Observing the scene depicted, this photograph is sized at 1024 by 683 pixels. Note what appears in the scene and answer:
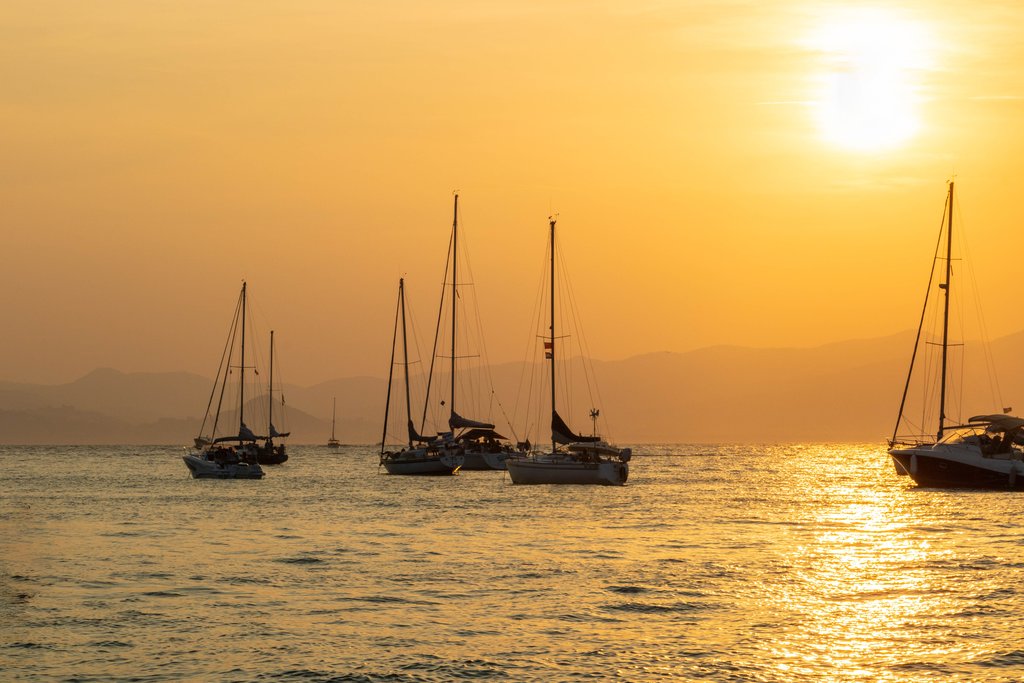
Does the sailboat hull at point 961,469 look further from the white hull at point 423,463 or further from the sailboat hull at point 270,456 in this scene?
the sailboat hull at point 270,456

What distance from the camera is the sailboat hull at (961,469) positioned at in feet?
305

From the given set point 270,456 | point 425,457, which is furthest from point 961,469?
point 270,456

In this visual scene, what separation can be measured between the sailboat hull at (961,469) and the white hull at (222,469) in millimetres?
54821

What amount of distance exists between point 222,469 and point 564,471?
3613 centimetres

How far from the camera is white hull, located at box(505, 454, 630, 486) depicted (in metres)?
95.4

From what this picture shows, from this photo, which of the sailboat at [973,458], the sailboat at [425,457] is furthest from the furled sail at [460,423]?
the sailboat at [973,458]

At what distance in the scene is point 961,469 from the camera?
309ft

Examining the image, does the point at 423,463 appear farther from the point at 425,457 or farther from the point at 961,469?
the point at 961,469

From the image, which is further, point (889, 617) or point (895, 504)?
point (895, 504)

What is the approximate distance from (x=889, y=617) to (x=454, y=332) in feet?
310

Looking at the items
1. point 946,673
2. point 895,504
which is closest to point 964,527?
point 895,504

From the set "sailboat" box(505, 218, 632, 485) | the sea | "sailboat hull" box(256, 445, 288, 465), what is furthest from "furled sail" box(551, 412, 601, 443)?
"sailboat hull" box(256, 445, 288, 465)

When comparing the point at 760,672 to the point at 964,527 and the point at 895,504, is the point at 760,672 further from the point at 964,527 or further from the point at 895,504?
the point at 895,504

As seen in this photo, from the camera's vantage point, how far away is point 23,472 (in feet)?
502
